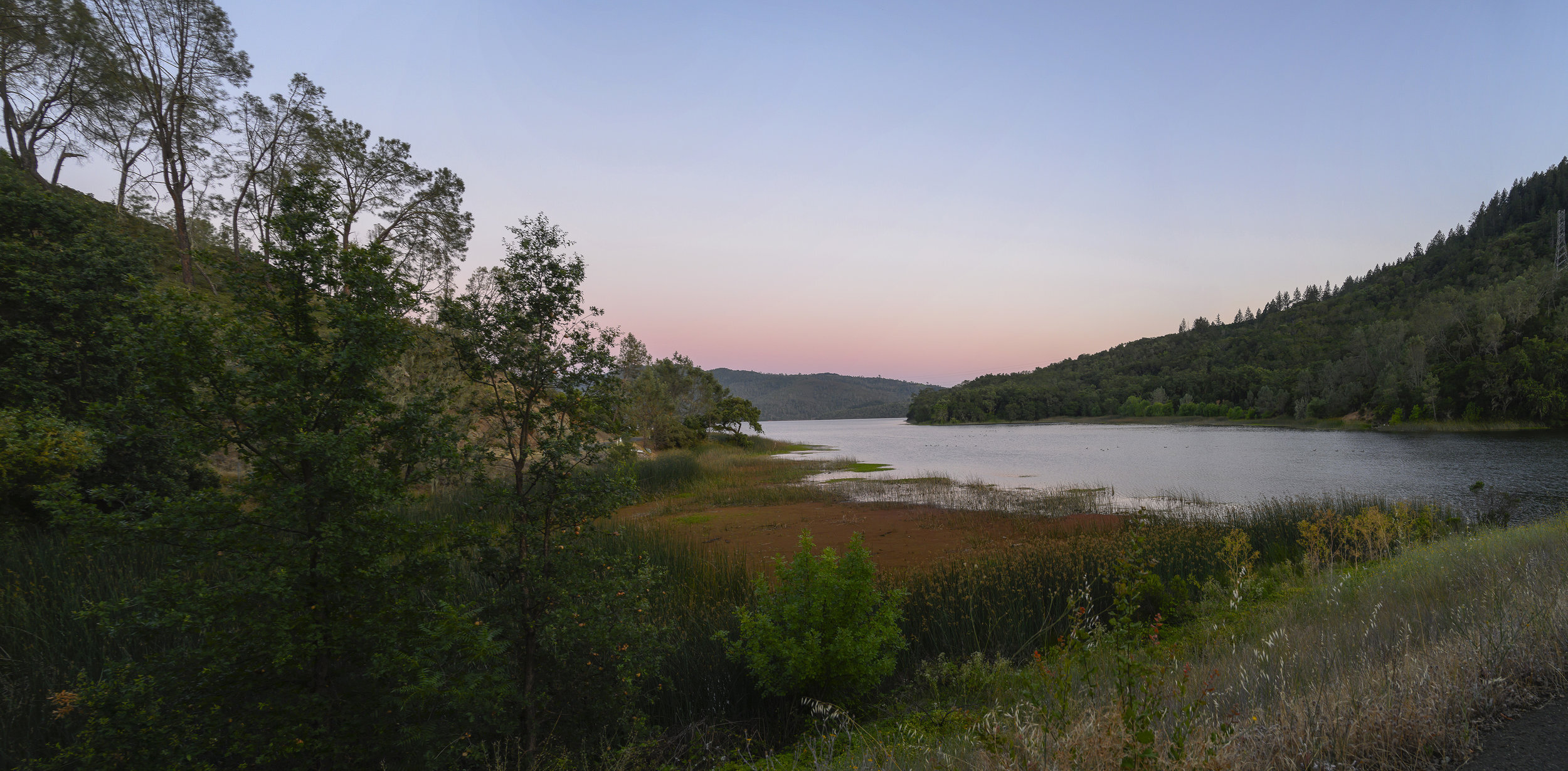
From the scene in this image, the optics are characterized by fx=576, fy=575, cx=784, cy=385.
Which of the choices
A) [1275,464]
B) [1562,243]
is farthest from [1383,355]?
[1275,464]

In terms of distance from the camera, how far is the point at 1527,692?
9.51 feet

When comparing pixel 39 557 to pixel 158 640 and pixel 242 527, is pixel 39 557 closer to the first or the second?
pixel 158 640

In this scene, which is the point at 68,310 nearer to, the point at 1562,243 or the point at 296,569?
the point at 296,569

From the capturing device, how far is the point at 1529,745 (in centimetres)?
249

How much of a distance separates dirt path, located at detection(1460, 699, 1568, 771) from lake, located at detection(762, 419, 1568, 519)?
18.9 meters

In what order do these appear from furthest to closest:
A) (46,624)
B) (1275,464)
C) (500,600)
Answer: (1275,464)
(46,624)
(500,600)

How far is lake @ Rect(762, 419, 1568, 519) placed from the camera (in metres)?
20.5

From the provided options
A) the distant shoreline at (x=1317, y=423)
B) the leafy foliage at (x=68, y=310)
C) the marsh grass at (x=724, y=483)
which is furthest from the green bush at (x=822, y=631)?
the distant shoreline at (x=1317, y=423)

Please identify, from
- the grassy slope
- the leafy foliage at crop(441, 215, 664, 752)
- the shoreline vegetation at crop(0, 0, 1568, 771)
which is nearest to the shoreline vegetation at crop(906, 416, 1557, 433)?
the shoreline vegetation at crop(0, 0, 1568, 771)

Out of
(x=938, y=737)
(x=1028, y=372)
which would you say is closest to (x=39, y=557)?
(x=938, y=737)

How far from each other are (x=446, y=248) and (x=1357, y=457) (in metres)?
46.2

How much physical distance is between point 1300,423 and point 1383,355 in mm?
11032

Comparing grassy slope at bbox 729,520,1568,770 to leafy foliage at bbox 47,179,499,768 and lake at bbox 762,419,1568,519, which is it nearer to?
leafy foliage at bbox 47,179,499,768

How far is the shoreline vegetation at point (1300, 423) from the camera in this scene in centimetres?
4841
